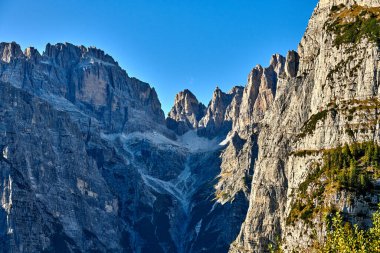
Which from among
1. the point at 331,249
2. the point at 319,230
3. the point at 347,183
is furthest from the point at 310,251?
the point at 331,249

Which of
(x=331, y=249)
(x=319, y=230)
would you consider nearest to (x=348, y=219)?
(x=319, y=230)

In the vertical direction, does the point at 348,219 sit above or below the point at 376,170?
below

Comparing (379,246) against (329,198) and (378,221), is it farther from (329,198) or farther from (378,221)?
(329,198)

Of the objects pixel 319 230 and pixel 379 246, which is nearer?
pixel 379 246

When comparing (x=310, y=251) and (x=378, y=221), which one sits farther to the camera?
(x=310, y=251)

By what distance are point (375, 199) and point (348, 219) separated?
886cm

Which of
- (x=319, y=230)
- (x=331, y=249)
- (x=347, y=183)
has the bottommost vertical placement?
(x=331, y=249)

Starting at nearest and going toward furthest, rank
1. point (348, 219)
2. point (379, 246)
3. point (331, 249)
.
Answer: point (379, 246), point (331, 249), point (348, 219)

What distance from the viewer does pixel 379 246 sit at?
339 ft

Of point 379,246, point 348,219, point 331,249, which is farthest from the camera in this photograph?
point 348,219

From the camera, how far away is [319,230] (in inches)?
7628

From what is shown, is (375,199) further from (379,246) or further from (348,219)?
(379,246)

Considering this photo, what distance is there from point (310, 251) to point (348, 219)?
45.9 ft

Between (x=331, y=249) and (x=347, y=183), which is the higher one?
(x=347, y=183)
